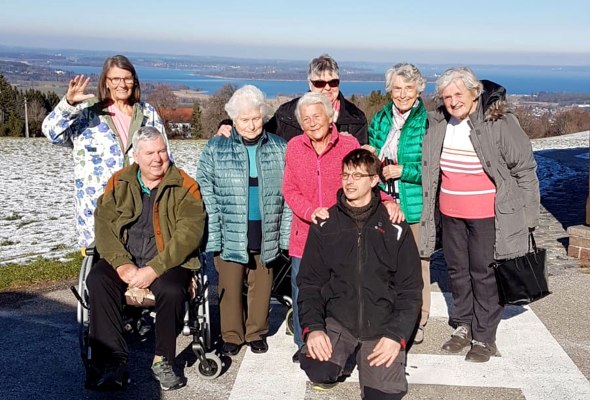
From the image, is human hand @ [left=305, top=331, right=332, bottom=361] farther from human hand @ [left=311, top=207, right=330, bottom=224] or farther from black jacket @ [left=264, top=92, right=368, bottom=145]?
black jacket @ [left=264, top=92, right=368, bottom=145]

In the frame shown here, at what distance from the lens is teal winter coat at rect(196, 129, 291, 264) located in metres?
4.41

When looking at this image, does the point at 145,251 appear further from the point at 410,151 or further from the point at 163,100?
the point at 163,100

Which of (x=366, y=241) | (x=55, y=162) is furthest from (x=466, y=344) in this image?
(x=55, y=162)

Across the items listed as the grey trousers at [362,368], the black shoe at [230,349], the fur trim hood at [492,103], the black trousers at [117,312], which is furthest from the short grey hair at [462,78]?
the black shoe at [230,349]

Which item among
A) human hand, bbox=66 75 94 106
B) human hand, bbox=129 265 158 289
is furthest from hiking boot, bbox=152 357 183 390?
human hand, bbox=66 75 94 106

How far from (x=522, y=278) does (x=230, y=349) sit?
1.96 m

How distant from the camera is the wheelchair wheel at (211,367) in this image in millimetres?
4246

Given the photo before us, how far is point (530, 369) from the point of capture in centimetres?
445

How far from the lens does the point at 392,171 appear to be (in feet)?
14.4

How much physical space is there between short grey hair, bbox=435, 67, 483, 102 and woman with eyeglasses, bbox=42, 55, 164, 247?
6.59 feet

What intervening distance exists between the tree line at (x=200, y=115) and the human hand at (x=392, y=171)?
2222 cm

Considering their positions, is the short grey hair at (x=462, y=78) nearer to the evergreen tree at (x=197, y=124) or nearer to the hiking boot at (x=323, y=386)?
the hiking boot at (x=323, y=386)

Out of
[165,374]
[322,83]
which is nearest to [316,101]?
[322,83]

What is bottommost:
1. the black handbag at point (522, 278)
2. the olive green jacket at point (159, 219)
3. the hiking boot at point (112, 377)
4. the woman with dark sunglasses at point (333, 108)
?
the hiking boot at point (112, 377)
